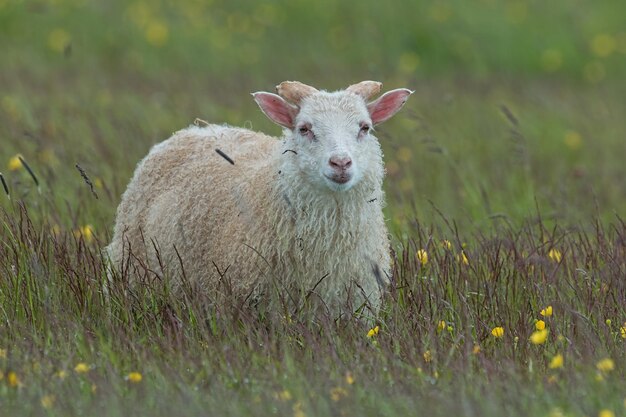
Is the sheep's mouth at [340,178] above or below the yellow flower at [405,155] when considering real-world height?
above

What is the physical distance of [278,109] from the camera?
576cm

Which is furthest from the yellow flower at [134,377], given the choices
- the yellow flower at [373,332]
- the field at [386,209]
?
the yellow flower at [373,332]

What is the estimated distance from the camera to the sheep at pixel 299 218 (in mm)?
5512

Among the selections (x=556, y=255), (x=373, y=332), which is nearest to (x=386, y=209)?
(x=556, y=255)

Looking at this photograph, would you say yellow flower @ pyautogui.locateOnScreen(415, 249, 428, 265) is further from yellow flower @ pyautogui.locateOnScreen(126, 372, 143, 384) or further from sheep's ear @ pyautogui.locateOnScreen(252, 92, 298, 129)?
yellow flower @ pyautogui.locateOnScreen(126, 372, 143, 384)

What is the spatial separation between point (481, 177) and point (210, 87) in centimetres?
478

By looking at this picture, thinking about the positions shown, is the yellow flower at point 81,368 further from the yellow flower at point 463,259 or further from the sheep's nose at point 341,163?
the yellow flower at point 463,259

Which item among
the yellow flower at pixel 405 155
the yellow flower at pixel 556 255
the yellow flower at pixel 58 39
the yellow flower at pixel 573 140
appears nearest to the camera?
the yellow flower at pixel 556 255

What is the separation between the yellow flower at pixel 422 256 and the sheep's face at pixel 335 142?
492 mm

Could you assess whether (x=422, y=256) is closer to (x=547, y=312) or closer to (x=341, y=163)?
(x=547, y=312)

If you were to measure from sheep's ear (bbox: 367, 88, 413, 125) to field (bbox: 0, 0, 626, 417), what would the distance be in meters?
0.62

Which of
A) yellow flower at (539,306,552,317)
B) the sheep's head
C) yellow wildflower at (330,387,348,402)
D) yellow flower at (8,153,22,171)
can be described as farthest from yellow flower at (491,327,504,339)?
yellow flower at (8,153,22,171)

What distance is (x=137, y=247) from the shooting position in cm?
641

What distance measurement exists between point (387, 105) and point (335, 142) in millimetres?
614
